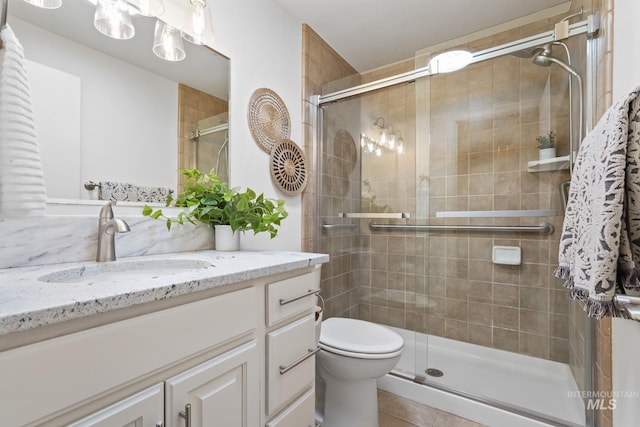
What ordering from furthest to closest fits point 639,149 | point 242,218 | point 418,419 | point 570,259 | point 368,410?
point 418,419
point 368,410
point 242,218
point 570,259
point 639,149

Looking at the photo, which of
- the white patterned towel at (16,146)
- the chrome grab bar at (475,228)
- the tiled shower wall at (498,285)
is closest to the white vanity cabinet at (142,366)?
the white patterned towel at (16,146)

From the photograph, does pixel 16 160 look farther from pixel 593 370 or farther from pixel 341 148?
pixel 593 370

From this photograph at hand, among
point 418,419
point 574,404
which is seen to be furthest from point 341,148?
point 574,404

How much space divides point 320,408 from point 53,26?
77.1 inches

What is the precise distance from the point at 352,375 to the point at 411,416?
1.60ft

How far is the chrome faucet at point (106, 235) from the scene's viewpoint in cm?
90

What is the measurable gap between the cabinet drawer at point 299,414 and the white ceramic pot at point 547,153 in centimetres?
184

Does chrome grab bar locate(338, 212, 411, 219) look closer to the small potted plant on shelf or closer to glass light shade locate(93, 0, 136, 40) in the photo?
the small potted plant on shelf

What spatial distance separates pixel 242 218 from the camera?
1192mm

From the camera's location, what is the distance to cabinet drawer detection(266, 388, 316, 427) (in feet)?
2.95

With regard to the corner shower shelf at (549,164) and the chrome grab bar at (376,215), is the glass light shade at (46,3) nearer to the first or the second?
the chrome grab bar at (376,215)

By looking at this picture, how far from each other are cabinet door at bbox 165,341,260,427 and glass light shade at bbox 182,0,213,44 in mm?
1191

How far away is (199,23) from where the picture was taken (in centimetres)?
115

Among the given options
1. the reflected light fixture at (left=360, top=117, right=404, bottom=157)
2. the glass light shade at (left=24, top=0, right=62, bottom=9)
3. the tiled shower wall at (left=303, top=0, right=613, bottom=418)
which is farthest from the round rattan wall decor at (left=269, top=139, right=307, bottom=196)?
the glass light shade at (left=24, top=0, right=62, bottom=9)
